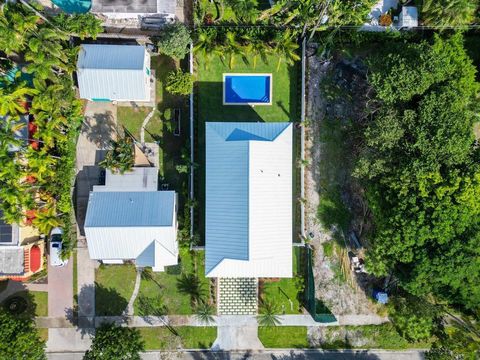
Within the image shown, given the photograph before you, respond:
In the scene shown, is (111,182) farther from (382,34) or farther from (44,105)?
(382,34)

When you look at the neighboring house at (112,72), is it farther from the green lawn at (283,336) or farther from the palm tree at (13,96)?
Result: the green lawn at (283,336)

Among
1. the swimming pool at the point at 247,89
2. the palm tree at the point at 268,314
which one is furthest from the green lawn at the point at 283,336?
the swimming pool at the point at 247,89

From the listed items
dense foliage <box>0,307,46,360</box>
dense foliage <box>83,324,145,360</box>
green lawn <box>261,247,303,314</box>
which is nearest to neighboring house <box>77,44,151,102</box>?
dense foliage <box>0,307,46,360</box>

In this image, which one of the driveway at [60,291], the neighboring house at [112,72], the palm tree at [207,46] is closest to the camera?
the neighboring house at [112,72]

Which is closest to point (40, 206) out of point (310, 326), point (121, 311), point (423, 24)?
point (121, 311)

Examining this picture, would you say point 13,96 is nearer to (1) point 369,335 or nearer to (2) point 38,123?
(2) point 38,123
